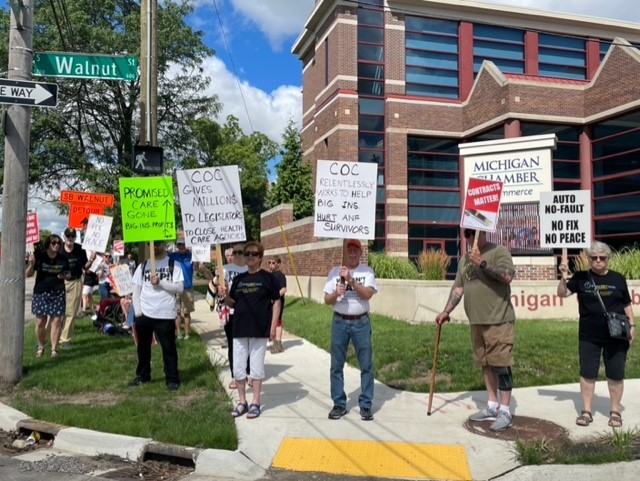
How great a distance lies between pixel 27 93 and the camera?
7590mm

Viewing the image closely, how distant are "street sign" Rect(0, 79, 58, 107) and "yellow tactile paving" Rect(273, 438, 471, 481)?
5490 millimetres

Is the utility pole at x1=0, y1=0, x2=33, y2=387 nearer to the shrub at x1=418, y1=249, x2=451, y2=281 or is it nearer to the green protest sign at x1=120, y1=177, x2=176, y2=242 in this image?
the green protest sign at x1=120, y1=177, x2=176, y2=242

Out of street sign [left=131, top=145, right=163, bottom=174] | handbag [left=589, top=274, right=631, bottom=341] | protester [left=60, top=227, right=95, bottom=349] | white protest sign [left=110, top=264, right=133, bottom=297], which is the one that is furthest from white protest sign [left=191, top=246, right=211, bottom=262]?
handbag [left=589, top=274, right=631, bottom=341]

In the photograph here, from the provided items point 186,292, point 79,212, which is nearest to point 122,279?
point 186,292

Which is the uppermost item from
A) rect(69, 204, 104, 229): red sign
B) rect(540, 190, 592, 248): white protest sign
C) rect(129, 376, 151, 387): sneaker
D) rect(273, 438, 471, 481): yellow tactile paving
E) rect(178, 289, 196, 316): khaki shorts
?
rect(69, 204, 104, 229): red sign

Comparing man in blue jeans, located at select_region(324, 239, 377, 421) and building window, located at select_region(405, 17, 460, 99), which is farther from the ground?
building window, located at select_region(405, 17, 460, 99)

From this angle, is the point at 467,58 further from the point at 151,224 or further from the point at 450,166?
the point at 151,224

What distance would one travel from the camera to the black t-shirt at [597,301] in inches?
223

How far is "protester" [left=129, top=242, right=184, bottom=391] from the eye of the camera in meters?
7.21

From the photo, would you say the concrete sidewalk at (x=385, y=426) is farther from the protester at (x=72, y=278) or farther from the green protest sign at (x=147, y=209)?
the protester at (x=72, y=278)

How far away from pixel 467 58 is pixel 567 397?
23769 millimetres

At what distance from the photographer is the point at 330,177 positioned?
645 cm

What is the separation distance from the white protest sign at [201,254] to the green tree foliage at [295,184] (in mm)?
15198

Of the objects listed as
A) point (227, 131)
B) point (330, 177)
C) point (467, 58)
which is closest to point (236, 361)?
point (330, 177)
